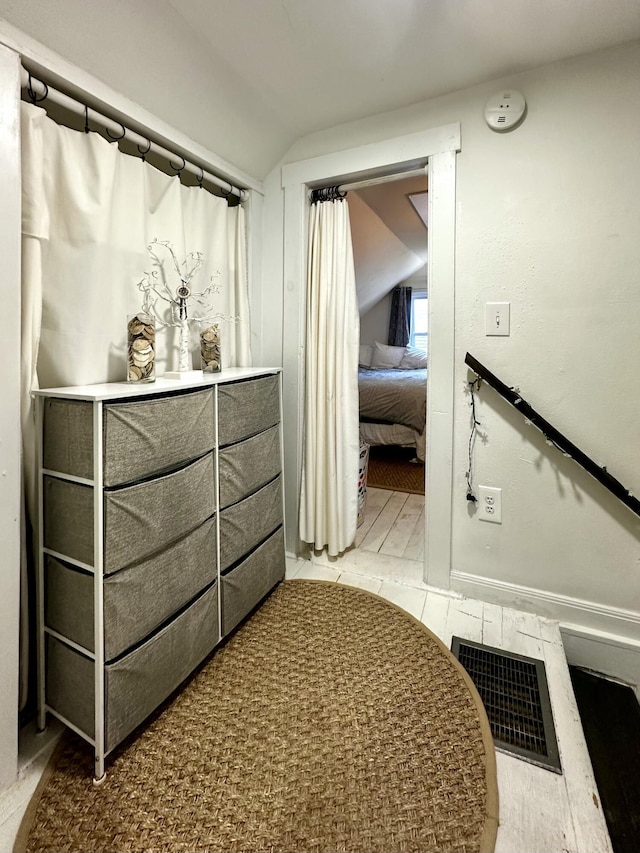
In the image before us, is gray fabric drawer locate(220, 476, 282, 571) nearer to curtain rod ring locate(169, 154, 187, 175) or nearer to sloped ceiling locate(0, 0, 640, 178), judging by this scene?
curtain rod ring locate(169, 154, 187, 175)

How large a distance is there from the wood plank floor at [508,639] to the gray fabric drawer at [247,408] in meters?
0.84

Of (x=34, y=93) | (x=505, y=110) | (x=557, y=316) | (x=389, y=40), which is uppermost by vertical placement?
(x=389, y=40)

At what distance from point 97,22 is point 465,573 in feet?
7.68

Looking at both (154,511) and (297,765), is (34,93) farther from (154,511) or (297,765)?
(297,765)

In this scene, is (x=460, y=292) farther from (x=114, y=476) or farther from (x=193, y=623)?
(x=193, y=623)

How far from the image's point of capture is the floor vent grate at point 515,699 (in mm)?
1193

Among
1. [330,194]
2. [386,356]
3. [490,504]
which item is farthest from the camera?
[386,356]

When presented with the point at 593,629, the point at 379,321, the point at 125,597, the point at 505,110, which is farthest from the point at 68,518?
the point at 379,321

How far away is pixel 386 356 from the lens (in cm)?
568

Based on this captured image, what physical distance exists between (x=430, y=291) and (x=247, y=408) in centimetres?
94

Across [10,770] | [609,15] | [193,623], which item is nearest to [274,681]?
[193,623]

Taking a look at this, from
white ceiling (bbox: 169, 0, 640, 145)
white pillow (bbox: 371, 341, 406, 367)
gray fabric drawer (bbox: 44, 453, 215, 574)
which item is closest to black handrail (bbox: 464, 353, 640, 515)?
white ceiling (bbox: 169, 0, 640, 145)

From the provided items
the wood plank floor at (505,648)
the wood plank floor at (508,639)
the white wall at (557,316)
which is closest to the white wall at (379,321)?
the wood plank floor at (508,639)

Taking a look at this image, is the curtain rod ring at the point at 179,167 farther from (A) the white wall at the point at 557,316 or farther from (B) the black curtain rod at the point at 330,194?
(A) the white wall at the point at 557,316
